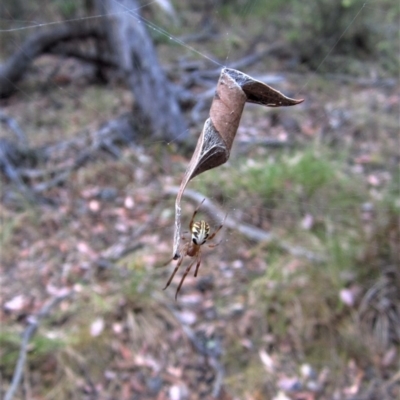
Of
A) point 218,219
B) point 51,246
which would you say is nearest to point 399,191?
point 218,219

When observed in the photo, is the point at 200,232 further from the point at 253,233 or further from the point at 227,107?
the point at 253,233

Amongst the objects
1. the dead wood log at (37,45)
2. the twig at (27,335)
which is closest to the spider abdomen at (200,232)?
the twig at (27,335)

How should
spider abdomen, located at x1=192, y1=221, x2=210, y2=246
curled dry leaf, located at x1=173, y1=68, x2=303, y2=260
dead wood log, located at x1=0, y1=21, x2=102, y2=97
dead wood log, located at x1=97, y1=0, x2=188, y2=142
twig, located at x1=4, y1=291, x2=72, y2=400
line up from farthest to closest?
dead wood log, located at x1=0, y1=21, x2=102, y2=97 → dead wood log, located at x1=97, y1=0, x2=188, y2=142 → twig, located at x1=4, y1=291, x2=72, y2=400 → spider abdomen, located at x1=192, y1=221, x2=210, y2=246 → curled dry leaf, located at x1=173, y1=68, x2=303, y2=260

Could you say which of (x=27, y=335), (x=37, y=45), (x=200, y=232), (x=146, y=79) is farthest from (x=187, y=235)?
(x=37, y=45)

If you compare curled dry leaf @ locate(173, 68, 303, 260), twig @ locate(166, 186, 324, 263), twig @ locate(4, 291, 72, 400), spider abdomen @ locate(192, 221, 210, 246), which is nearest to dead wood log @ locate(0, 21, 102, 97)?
twig @ locate(166, 186, 324, 263)

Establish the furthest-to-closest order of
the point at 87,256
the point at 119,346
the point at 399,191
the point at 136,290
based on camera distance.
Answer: the point at 87,256, the point at 399,191, the point at 136,290, the point at 119,346

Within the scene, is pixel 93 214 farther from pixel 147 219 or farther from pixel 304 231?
pixel 304 231

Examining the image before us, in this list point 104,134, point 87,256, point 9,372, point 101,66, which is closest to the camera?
point 9,372

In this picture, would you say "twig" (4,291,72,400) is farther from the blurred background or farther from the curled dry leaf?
the curled dry leaf
